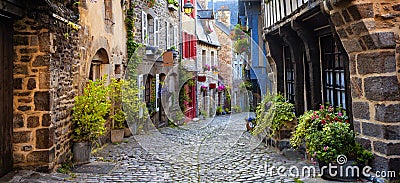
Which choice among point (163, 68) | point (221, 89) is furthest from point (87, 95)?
point (221, 89)

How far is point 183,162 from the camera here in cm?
679

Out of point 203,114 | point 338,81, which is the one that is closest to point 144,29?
point 338,81

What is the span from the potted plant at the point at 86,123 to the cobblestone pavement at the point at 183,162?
38 cm

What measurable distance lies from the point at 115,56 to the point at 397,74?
709 centimetres

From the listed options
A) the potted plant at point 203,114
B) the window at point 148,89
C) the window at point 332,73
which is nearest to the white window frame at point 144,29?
the window at point 148,89

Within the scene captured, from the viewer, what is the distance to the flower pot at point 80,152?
20.6 feet

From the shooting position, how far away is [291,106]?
7.41 meters

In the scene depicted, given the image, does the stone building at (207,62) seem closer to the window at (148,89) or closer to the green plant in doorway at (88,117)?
the window at (148,89)

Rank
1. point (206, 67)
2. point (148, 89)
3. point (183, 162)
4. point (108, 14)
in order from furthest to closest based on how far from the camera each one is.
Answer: point (206, 67), point (148, 89), point (108, 14), point (183, 162)

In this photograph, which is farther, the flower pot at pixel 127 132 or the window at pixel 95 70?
the flower pot at pixel 127 132

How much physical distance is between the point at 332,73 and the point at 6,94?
468 centimetres

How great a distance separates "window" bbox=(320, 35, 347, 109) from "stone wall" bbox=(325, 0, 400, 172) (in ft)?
4.75

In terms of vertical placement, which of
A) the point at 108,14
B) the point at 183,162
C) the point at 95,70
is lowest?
the point at 183,162

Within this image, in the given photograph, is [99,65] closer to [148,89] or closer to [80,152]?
[80,152]
